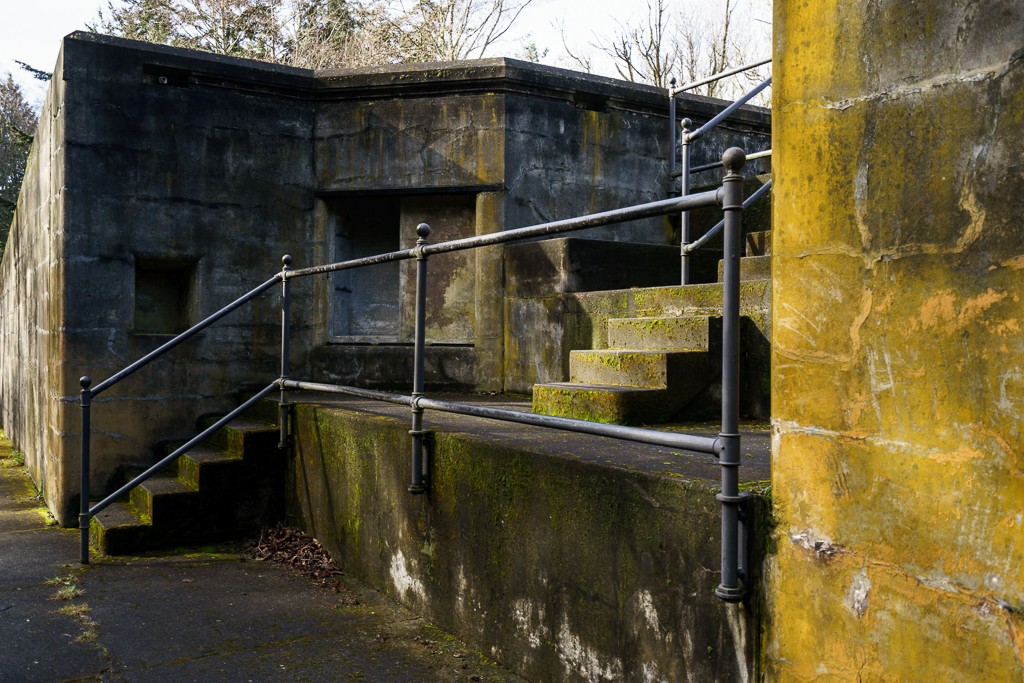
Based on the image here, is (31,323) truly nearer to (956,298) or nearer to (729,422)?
(729,422)

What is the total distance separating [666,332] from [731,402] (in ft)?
6.12

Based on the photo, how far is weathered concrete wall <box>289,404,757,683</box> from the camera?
2226 millimetres

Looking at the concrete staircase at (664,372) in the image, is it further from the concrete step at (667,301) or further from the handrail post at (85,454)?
the handrail post at (85,454)

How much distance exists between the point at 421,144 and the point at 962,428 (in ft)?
17.1

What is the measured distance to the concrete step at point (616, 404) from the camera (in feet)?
11.4

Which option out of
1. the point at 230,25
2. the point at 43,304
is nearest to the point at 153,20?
the point at 230,25

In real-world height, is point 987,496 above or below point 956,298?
below

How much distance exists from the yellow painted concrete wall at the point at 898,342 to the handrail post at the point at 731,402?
0.28ft

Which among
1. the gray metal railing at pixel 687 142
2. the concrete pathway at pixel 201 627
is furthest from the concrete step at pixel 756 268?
the concrete pathway at pixel 201 627

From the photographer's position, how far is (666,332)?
388cm

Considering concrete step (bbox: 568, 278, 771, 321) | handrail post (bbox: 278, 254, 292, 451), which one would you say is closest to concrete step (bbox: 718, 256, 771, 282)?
concrete step (bbox: 568, 278, 771, 321)

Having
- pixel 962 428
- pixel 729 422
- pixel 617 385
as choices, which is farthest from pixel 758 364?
pixel 962 428

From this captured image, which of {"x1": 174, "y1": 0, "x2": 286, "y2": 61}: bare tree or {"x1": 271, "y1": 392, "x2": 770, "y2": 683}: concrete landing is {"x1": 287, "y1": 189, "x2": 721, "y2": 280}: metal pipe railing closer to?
{"x1": 271, "y1": 392, "x2": 770, "y2": 683}: concrete landing

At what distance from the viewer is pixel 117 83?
589cm
